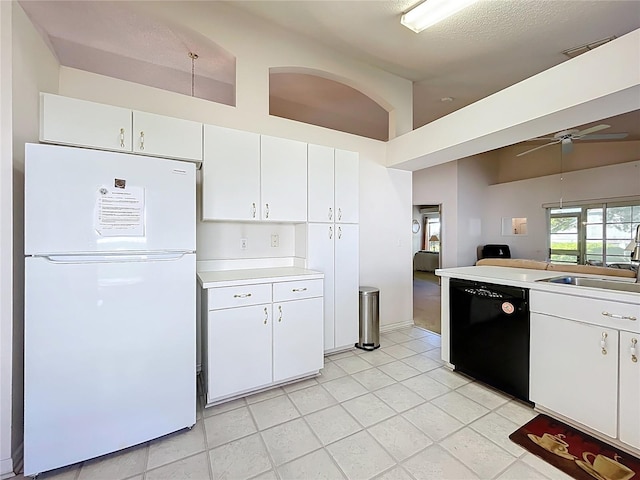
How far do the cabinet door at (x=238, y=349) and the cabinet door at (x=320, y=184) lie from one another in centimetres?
111

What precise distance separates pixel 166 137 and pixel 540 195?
8.01 metres

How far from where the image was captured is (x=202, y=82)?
395cm

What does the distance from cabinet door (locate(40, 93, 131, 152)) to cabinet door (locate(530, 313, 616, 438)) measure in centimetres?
316

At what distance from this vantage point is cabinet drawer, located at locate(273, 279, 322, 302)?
91.3 inches

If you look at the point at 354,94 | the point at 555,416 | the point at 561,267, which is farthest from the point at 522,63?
the point at 555,416

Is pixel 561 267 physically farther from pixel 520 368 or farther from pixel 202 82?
pixel 202 82

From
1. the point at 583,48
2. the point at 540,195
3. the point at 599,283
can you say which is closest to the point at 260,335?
the point at 599,283

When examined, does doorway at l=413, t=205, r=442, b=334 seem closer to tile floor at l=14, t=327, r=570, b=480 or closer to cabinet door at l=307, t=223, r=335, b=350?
cabinet door at l=307, t=223, r=335, b=350

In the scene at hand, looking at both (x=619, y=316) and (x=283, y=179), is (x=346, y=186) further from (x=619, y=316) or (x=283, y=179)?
(x=619, y=316)

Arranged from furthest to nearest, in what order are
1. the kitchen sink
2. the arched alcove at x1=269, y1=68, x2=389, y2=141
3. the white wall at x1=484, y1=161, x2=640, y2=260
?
the white wall at x1=484, y1=161, x2=640, y2=260 < the arched alcove at x1=269, y1=68, x2=389, y2=141 < the kitchen sink

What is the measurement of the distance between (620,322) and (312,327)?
2024 mm

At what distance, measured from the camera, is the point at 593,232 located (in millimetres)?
6062

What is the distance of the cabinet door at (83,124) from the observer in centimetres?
174

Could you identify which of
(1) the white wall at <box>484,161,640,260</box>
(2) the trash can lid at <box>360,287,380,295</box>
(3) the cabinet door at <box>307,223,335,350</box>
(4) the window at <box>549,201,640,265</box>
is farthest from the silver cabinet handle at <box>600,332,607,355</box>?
(1) the white wall at <box>484,161,640,260</box>
